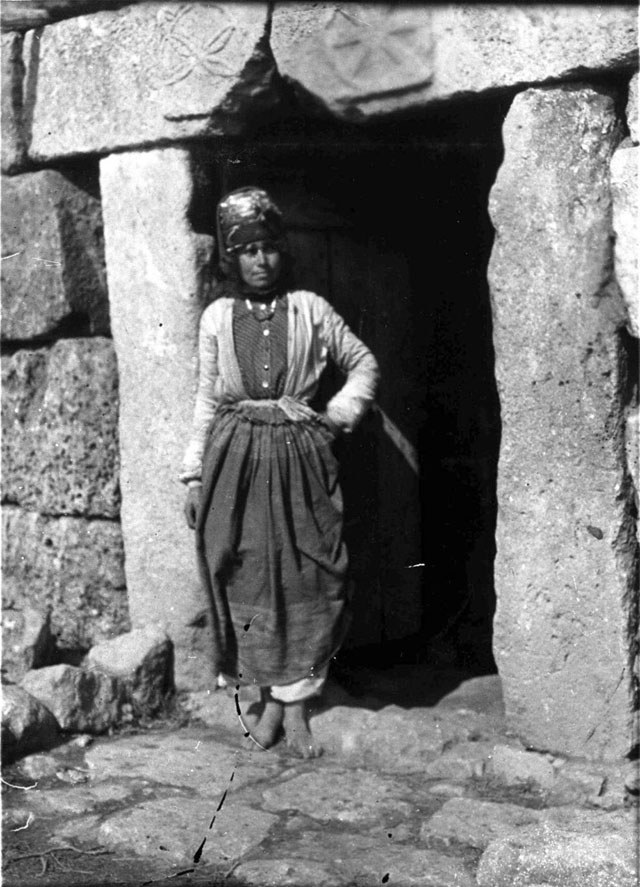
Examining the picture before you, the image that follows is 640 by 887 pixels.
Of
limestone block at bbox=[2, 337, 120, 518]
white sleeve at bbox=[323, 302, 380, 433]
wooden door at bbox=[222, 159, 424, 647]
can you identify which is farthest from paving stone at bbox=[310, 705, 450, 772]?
limestone block at bbox=[2, 337, 120, 518]

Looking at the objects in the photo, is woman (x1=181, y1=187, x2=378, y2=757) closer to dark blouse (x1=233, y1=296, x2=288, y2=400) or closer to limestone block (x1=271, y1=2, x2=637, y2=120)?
dark blouse (x1=233, y1=296, x2=288, y2=400)

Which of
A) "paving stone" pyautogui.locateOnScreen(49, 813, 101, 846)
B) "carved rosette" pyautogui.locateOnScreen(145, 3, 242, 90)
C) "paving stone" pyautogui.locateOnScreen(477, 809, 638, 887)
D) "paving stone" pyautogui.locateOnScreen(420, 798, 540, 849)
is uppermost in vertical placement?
"carved rosette" pyautogui.locateOnScreen(145, 3, 242, 90)

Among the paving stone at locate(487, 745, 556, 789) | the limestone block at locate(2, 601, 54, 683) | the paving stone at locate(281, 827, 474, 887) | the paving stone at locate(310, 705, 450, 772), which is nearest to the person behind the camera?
the paving stone at locate(281, 827, 474, 887)

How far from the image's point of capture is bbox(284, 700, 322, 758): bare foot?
16.6ft

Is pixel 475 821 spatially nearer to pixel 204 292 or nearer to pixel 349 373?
pixel 349 373

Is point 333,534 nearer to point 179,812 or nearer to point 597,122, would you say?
point 179,812

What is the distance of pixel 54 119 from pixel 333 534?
2.16 m

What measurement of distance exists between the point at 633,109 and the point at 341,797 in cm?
238

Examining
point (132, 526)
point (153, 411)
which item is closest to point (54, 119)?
point (153, 411)

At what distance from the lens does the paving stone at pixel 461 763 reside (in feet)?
15.5

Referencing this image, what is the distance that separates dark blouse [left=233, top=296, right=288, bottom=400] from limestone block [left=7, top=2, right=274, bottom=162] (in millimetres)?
737

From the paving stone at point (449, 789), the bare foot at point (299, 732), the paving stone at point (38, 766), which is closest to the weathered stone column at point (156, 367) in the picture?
the bare foot at point (299, 732)

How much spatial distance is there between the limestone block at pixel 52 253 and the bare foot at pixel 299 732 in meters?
1.85

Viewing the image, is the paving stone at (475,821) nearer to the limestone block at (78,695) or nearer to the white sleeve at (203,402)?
the limestone block at (78,695)
